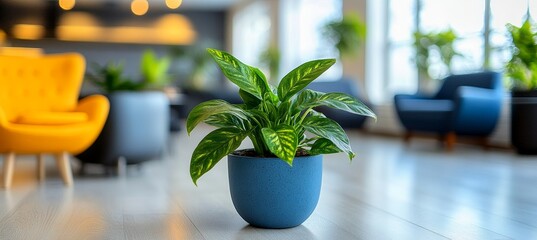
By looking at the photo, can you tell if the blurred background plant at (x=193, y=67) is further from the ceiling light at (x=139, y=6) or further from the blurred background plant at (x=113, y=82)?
the blurred background plant at (x=113, y=82)

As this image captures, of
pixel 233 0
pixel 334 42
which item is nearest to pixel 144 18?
pixel 233 0

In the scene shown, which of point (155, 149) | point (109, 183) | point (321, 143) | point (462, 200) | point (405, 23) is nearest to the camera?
point (321, 143)

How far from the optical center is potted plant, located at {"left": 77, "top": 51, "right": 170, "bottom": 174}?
4.20 metres

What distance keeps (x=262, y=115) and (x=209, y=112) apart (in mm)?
247

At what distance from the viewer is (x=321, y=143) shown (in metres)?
2.37

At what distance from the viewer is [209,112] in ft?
7.07

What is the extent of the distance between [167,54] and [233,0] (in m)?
2.15

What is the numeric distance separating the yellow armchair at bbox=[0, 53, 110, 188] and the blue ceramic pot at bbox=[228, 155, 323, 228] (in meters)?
1.80

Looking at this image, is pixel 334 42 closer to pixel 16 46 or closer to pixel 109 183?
pixel 109 183

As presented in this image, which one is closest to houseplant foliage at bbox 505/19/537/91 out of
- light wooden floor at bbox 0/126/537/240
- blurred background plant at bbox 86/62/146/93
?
light wooden floor at bbox 0/126/537/240

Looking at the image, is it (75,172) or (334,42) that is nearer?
(75,172)

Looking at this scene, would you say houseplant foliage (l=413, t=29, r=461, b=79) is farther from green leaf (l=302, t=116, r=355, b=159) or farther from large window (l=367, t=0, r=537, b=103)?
green leaf (l=302, t=116, r=355, b=159)

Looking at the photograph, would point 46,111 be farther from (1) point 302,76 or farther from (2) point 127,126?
(1) point 302,76

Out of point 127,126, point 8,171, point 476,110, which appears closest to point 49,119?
point 8,171
